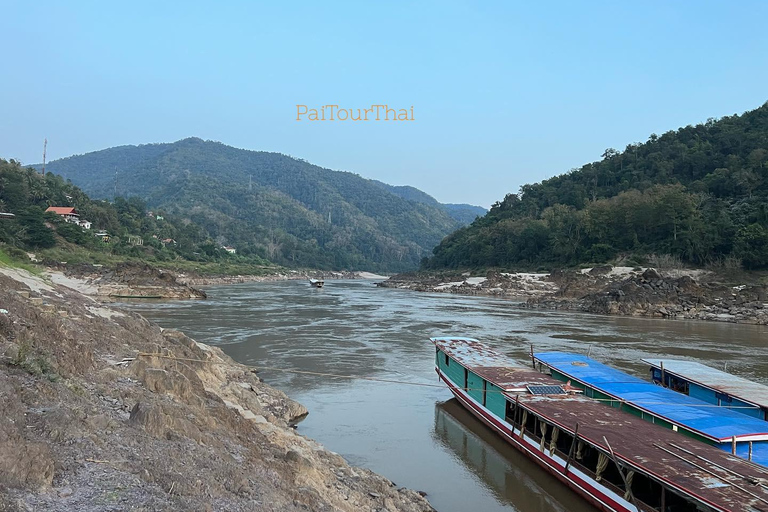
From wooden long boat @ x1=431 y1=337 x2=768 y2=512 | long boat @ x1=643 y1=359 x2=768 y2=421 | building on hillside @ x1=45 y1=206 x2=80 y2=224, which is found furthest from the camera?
building on hillside @ x1=45 y1=206 x2=80 y2=224

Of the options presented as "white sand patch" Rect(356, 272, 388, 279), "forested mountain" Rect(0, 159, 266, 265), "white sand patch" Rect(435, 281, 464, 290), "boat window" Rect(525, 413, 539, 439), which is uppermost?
"forested mountain" Rect(0, 159, 266, 265)

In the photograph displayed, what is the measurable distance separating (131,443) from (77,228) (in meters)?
77.0

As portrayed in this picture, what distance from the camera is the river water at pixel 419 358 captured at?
12609 millimetres

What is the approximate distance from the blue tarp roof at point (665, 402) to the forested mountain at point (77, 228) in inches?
1952

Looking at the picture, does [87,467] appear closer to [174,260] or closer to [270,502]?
[270,502]

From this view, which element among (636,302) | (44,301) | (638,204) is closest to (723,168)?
(638,204)

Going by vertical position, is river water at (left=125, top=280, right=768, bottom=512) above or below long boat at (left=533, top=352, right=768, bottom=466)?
A: below

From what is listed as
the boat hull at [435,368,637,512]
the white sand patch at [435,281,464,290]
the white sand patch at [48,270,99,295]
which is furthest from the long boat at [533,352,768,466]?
the white sand patch at [435,281,464,290]

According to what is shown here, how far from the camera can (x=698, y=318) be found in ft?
151

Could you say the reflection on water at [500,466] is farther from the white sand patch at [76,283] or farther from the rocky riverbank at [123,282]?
the rocky riverbank at [123,282]

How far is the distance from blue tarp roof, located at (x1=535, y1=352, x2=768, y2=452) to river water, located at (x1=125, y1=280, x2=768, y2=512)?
3.35 m

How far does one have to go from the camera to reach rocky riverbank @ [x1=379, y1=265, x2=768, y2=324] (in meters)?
46.4

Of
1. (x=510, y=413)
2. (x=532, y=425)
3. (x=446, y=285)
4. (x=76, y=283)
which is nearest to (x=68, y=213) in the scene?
(x=76, y=283)

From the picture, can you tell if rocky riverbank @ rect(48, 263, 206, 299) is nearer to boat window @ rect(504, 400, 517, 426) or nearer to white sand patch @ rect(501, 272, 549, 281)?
boat window @ rect(504, 400, 517, 426)
